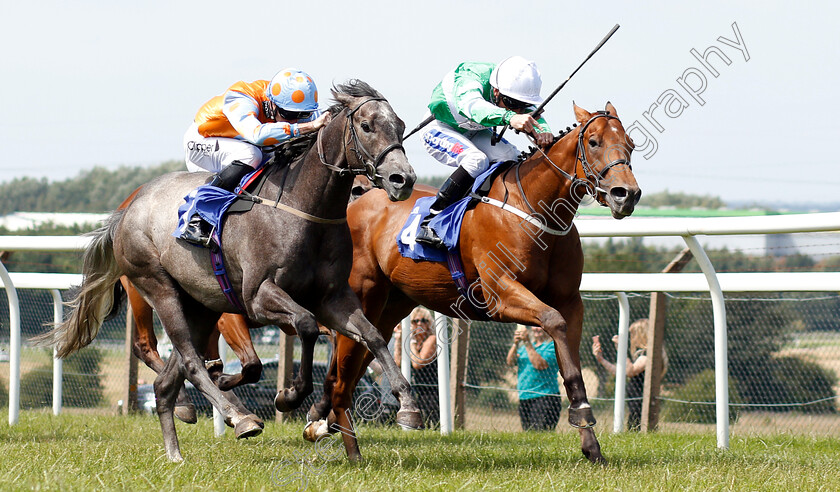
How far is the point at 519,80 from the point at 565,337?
166cm

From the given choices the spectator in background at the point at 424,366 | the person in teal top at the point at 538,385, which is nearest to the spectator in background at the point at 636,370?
the person in teal top at the point at 538,385

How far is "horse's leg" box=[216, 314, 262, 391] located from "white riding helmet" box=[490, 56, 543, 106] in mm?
2218

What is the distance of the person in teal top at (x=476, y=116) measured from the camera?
552 cm

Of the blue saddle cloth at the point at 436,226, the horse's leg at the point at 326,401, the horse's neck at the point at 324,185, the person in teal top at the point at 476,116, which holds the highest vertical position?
the person in teal top at the point at 476,116

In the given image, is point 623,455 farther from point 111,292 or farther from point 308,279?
point 111,292

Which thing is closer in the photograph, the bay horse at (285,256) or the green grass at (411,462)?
the green grass at (411,462)

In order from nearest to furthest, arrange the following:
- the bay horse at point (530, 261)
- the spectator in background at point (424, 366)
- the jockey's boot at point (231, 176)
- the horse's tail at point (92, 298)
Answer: the bay horse at point (530, 261)
the jockey's boot at point (231, 176)
the horse's tail at point (92, 298)
the spectator in background at point (424, 366)

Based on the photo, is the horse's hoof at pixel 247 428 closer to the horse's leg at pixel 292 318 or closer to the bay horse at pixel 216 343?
the horse's leg at pixel 292 318

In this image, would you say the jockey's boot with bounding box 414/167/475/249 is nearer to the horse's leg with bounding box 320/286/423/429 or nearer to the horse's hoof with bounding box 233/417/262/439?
the horse's leg with bounding box 320/286/423/429

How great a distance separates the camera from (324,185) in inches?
189

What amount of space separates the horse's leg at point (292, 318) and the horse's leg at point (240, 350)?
42.6 inches

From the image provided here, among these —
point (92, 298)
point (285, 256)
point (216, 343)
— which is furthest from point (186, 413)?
point (285, 256)

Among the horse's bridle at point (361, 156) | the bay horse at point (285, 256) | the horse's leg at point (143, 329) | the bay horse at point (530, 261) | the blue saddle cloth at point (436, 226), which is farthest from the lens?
the horse's leg at point (143, 329)

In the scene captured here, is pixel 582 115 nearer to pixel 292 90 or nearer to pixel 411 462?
pixel 292 90
